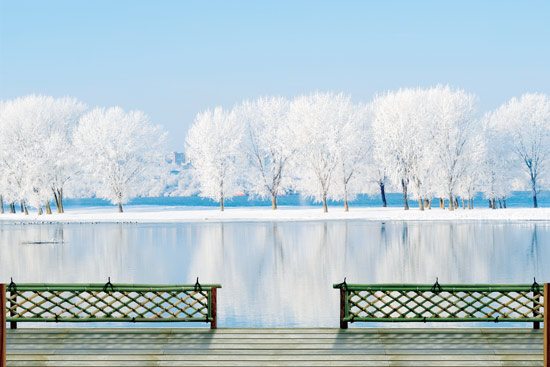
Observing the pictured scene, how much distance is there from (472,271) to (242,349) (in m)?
24.0

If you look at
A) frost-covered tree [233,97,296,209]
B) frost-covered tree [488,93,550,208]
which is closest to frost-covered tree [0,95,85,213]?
frost-covered tree [233,97,296,209]

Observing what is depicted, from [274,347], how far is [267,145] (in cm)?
8034

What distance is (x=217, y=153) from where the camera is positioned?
9606 centimetres

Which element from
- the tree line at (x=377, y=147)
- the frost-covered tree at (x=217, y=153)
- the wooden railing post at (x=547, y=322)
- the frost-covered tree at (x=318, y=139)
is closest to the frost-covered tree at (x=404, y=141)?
the tree line at (x=377, y=147)

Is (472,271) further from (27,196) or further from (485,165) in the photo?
(27,196)

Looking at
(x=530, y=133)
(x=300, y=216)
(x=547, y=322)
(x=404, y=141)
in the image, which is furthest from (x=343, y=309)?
(x=530, y=133)

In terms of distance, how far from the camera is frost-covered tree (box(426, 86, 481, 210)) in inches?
3327

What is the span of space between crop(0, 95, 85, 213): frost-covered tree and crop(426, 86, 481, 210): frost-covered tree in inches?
1716

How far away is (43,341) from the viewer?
642 inches

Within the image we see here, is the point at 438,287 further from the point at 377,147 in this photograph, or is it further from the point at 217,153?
the point at 217,153

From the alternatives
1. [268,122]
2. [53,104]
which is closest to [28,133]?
[53,104]

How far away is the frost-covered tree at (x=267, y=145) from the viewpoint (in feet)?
308

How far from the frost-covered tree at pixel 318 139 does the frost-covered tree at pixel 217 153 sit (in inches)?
322

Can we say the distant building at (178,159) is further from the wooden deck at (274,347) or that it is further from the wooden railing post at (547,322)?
the wooden railing post at (547,322)
